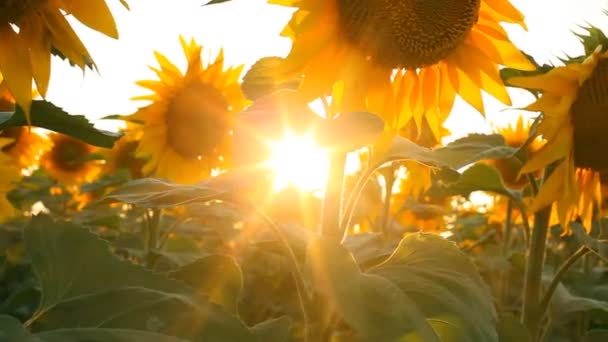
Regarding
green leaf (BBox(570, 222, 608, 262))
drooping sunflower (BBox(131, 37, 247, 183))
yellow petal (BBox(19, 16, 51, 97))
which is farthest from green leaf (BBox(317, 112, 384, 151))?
drooping sunflower (BBox(131, 37, 247, 183))

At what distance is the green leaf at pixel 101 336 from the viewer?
1055 millimetres

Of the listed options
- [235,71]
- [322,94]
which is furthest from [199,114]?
[322,94]

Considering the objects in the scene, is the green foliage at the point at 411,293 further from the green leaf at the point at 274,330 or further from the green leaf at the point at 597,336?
the green leaf at the point at 597,336

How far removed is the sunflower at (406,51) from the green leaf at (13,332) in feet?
3.12

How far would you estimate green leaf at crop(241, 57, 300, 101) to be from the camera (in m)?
1.80

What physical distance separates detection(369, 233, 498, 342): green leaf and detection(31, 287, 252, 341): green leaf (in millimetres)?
354

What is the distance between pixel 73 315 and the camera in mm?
1206

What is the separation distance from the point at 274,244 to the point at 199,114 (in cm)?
233

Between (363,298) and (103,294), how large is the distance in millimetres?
397

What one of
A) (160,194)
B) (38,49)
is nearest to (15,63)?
(38,49)

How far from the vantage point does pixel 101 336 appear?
1078 millimetres

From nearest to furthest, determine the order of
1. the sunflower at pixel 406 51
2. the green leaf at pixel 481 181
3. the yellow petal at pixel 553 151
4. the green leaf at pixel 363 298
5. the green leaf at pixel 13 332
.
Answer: the green leaf at pixel 13 332, the green leaf at pixel 363 298, the sunflower at pixel 406 51, the yellow petal at pixel 553 151, the green leaf at pixel 481 181

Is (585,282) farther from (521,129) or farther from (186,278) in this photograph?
(521,129)

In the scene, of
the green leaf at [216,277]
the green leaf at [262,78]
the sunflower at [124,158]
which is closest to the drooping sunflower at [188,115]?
the sunflower at [124,158]
